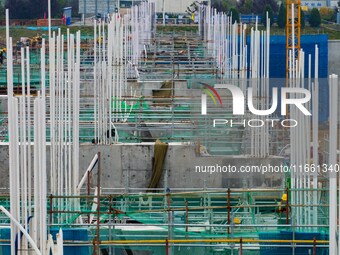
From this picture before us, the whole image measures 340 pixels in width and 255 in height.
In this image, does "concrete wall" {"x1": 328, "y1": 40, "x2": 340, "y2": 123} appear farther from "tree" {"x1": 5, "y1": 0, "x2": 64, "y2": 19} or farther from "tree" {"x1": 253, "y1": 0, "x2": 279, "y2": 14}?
"tree" {"x1": 253, "y1": 0, "x2": 279, "y2": 14}

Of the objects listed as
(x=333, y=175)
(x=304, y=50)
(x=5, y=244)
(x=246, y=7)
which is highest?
(x=246, y=7)

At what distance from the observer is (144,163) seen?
29.8 meters

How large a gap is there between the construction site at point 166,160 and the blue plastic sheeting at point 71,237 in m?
0.02

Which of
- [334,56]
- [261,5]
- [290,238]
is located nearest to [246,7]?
[261,5]

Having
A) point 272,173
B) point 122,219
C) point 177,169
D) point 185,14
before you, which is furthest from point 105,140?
point 185,14

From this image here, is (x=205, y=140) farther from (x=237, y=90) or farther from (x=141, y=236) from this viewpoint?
(x=141, y=236)

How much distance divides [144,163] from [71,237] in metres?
9.05

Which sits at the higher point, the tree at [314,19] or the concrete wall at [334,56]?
the tree at [314,19]

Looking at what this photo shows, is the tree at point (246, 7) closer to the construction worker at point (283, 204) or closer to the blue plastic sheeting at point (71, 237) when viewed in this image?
the construction worker at point (283, 204)

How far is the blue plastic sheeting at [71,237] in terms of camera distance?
20047mm

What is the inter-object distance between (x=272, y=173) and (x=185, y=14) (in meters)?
53.1

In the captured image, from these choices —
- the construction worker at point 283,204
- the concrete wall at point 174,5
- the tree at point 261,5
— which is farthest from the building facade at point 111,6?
the construction worker at point 283,204

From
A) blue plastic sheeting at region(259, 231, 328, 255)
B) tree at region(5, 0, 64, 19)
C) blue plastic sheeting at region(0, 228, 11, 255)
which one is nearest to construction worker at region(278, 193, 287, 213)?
blue plastic sheeting at region(259, 231, 328, 255)

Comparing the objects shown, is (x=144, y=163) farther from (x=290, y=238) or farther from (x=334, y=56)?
(x=334, y=56)
